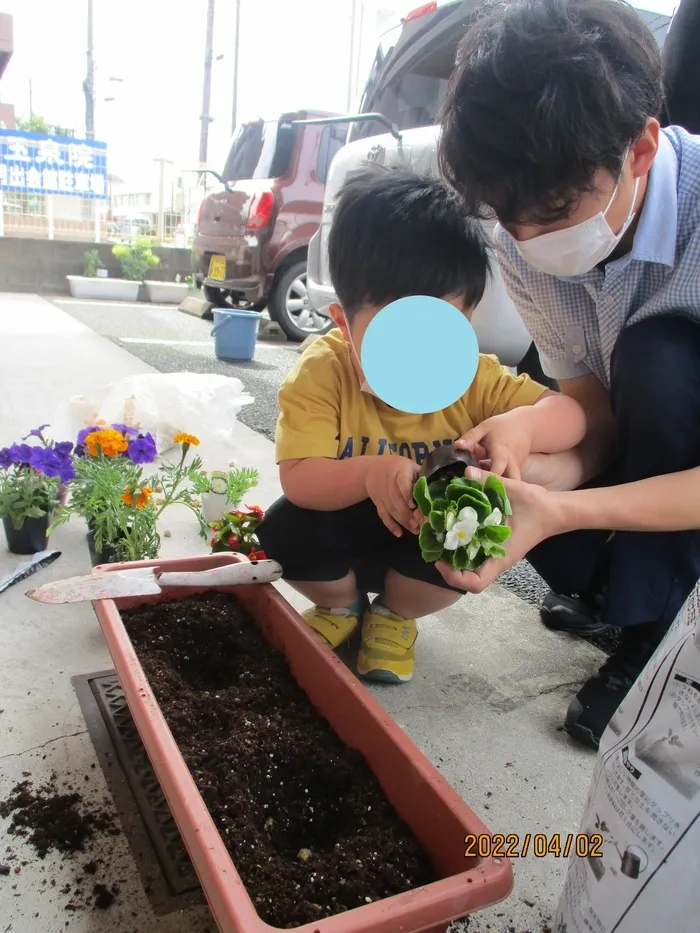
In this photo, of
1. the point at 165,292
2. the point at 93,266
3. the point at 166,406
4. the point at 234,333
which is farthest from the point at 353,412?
the point at 93,266

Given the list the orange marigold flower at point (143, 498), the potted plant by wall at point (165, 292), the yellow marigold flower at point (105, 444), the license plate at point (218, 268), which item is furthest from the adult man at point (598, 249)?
the potted plant by wall at point (165, 292)

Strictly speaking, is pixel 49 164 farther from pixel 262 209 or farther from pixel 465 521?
pixel 465 521

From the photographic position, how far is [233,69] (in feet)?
39.4

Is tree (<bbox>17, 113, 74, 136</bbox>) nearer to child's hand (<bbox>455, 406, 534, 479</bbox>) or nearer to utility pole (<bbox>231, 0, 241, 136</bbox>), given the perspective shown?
utility pole (<bbox>231, 0, 241, 136</bbox>)

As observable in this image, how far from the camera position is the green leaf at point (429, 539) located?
0.77 metres

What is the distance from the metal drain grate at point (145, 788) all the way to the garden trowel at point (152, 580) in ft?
0.49

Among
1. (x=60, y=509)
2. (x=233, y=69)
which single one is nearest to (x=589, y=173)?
(x=60, y=509)

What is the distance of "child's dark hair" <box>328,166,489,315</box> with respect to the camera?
1.01 m

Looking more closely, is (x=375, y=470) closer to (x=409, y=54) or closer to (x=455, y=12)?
(x=455, y=12)

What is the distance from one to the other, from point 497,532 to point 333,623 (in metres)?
0.60

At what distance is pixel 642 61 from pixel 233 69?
1299 centimetres

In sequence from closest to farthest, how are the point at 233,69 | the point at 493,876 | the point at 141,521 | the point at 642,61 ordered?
1. the point at 493,876
2. the point at 642,61
3. the point at 141,521
4. the point at 233,69

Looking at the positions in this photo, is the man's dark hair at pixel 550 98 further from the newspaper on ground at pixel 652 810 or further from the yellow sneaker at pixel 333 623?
the yellow sneaker at pixel 333 623

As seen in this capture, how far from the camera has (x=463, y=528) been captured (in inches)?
29.0
